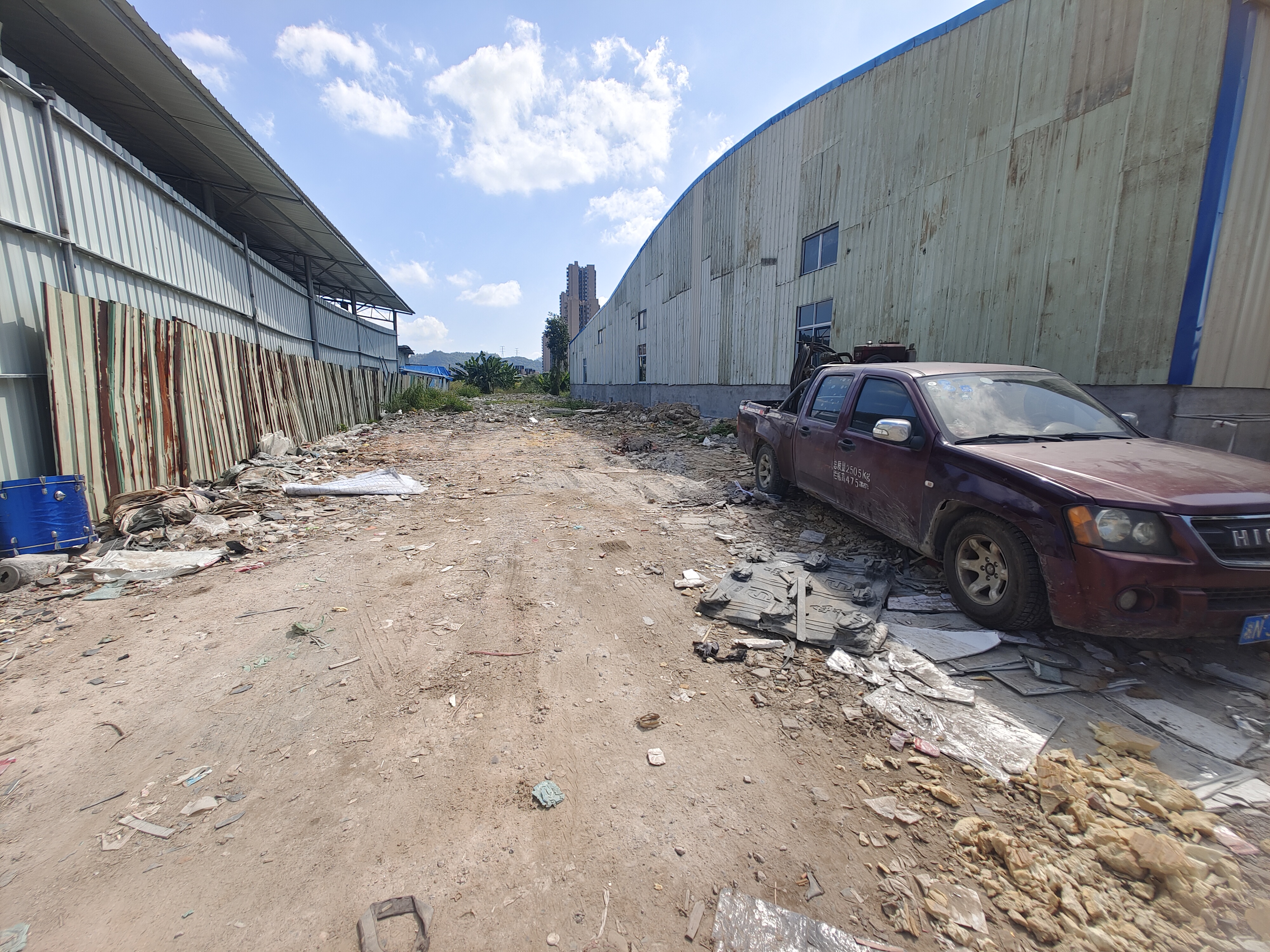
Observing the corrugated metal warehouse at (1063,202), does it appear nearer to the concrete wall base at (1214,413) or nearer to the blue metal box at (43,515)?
the concrete wall base at (1214,413)

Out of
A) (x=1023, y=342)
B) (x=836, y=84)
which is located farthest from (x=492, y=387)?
(x=1023, y=342)

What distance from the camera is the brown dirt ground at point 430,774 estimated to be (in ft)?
5.64

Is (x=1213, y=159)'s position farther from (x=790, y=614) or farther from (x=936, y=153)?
(x=790, y=614)

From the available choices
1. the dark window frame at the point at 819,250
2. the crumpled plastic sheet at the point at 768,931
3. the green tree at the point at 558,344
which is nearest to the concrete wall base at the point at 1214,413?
the dark window frame at the point at 819,250

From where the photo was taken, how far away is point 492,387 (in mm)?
47656

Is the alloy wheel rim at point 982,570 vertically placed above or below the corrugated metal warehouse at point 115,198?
below

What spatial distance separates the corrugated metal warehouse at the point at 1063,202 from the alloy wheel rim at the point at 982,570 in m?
5.64

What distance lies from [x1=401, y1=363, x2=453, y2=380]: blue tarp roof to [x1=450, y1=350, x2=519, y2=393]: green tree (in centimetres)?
205

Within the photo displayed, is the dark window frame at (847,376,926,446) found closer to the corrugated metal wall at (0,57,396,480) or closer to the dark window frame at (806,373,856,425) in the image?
the dark window frame at (806,373,856,425)

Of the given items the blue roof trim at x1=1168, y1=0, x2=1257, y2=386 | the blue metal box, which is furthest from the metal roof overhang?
the blue roof trim at x1=1168, y1=0, x2=1257, y2=386

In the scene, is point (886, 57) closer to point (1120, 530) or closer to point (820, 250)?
point (820, 250)

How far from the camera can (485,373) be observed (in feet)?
153

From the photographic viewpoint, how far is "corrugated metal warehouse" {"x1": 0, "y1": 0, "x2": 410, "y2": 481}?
495 cm

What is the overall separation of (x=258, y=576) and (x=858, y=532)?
5740 millimetres
